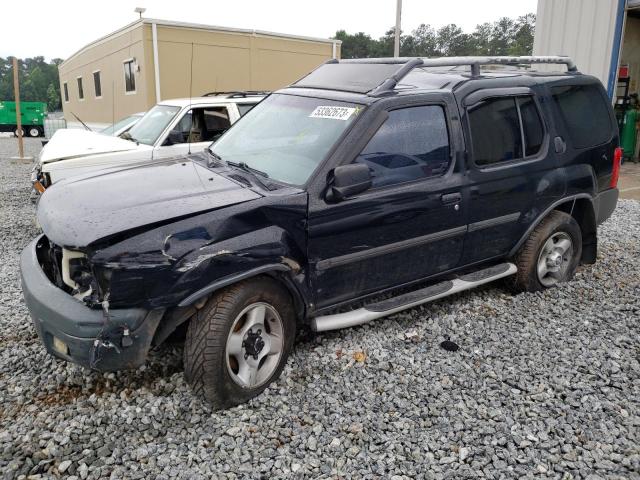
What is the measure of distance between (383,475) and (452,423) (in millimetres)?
596

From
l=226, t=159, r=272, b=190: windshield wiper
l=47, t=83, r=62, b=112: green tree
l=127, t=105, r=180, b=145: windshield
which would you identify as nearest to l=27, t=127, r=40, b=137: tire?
l=127, t=105, r=180, b=145: windshield

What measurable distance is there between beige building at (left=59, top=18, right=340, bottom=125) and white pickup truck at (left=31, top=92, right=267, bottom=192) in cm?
736

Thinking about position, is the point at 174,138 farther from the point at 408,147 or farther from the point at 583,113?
the point at 583,113

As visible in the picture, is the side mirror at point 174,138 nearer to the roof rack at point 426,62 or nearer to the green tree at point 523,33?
the roof rack at point 426,62

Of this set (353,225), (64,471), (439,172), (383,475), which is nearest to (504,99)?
(439,172)

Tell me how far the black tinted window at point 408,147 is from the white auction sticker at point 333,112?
0.80ft

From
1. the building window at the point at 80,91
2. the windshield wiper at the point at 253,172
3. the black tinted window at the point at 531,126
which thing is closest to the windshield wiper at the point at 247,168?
the windshield wiper at the point at 253,172

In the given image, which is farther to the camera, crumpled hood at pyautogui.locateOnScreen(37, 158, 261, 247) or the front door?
the front door

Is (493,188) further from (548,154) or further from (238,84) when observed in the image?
(238,84)

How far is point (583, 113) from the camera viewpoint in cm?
468

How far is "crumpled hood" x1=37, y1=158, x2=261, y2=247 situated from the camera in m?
2.75

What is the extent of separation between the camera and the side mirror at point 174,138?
7162mm

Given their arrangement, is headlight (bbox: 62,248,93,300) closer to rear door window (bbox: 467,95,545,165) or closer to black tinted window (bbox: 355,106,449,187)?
black tinted window (bbox: 355,106,449,187)

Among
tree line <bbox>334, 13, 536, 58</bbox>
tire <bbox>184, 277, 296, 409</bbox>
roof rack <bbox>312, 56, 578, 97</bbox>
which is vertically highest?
tree line <bbox>334, 13, 536, 58</bbox>
